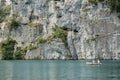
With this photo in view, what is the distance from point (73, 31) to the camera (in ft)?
602

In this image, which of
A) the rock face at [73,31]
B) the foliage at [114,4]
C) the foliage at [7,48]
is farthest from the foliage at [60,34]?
the foliage at [114,4]

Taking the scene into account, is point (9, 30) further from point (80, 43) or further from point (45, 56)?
point (80, 43)

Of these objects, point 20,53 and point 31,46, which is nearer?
point 31,46

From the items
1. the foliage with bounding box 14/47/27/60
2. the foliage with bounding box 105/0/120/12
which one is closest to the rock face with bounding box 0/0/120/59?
the foliage with bounding box 105/0/120/12

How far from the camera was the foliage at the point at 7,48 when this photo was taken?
192 m

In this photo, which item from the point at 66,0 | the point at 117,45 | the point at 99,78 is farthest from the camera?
the point at 66,0

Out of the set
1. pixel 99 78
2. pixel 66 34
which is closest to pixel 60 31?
pixel 66 34

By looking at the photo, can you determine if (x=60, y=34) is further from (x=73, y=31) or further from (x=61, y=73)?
(x=61, y=73)

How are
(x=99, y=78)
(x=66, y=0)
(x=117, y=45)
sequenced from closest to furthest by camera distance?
(x=99, y=78)
(x=117, y=45)
(x=66, y=0)

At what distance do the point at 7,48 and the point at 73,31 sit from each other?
32258 millimetres

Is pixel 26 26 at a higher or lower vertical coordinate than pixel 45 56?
higher

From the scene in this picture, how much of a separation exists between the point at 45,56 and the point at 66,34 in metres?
13.0

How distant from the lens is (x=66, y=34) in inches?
7234

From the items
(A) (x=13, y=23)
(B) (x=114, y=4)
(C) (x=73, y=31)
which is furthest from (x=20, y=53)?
(B) (x=114, y=4)
